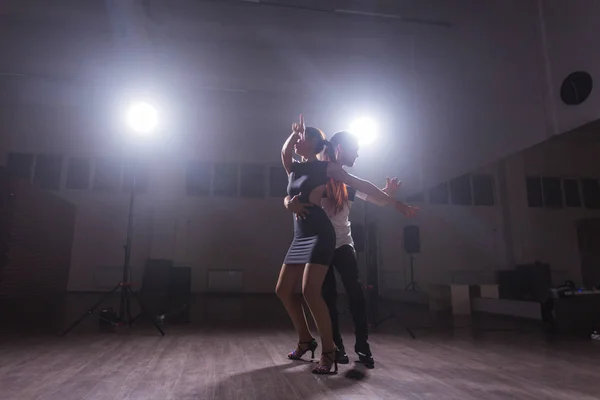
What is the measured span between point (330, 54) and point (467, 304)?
4.32 metres

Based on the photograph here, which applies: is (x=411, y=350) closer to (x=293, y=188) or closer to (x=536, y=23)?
(x=293, y=188)

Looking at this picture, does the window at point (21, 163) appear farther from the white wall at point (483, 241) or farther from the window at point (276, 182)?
the white wall at point (483, 241)

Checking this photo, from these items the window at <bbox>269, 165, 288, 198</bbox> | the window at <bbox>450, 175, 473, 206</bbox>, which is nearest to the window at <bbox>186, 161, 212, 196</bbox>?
the window at <bbox>269, 165, 288, 198</bbox>

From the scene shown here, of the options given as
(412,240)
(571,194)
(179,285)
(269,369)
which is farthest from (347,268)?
(571,194)

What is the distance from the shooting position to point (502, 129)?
4.54m

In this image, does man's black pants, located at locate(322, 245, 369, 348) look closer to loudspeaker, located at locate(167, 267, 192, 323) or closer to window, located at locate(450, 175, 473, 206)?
loudspeaker, located at locate(167, 267, 192, 323)

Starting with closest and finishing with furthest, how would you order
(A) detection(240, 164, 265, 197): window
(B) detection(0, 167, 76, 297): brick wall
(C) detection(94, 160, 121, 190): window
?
1. (B) detection(0, 167, 76, 297): brick wall
2. (C) detection(94, 160, 121, 190): window
3. (A) detection(240, 164, 265, 197): window

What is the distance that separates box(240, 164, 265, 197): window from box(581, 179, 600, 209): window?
685 centimetres

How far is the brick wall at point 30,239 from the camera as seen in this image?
14.7 feet

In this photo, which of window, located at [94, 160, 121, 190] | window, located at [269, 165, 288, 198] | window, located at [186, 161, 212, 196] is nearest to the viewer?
window, located at [94, 160, 121, 190]

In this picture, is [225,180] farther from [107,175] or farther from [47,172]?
[47,172]

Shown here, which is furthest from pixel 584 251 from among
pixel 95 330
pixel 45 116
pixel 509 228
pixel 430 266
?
pixel 45 116

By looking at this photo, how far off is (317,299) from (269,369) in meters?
0.48

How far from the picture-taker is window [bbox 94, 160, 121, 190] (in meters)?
8.74
